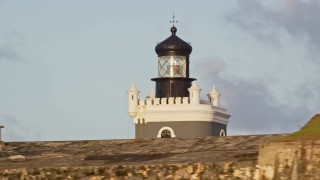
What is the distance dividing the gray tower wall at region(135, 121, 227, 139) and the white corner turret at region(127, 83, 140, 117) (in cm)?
133

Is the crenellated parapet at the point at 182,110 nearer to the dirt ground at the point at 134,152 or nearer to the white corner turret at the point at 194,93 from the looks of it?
the white corner turret at the point at 194,93

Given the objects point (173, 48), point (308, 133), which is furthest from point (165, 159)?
point (173, 48)

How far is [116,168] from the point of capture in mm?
46375

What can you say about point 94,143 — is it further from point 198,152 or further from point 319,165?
point 319,165

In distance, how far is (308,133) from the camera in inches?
1768

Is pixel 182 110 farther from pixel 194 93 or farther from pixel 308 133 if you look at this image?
pixel 308 133

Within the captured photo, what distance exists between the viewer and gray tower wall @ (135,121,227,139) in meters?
107

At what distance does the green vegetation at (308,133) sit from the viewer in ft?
145

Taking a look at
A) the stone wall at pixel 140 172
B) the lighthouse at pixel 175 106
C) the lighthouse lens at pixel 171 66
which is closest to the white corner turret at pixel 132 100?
the lighthouse at pixel 175 106

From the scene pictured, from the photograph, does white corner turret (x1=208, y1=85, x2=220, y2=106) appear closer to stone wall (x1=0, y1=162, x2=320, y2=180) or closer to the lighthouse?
the lighthouse

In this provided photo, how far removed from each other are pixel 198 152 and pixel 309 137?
201 inches

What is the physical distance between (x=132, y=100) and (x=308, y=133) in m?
67.6

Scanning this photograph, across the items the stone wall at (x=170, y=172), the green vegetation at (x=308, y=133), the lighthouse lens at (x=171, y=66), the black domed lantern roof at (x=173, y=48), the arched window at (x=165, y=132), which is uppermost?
the black domed lantern roof at (x=173, y=48)

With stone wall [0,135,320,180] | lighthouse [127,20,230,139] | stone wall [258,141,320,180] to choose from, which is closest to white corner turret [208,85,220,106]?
lighthouse [127,20,230,139]
